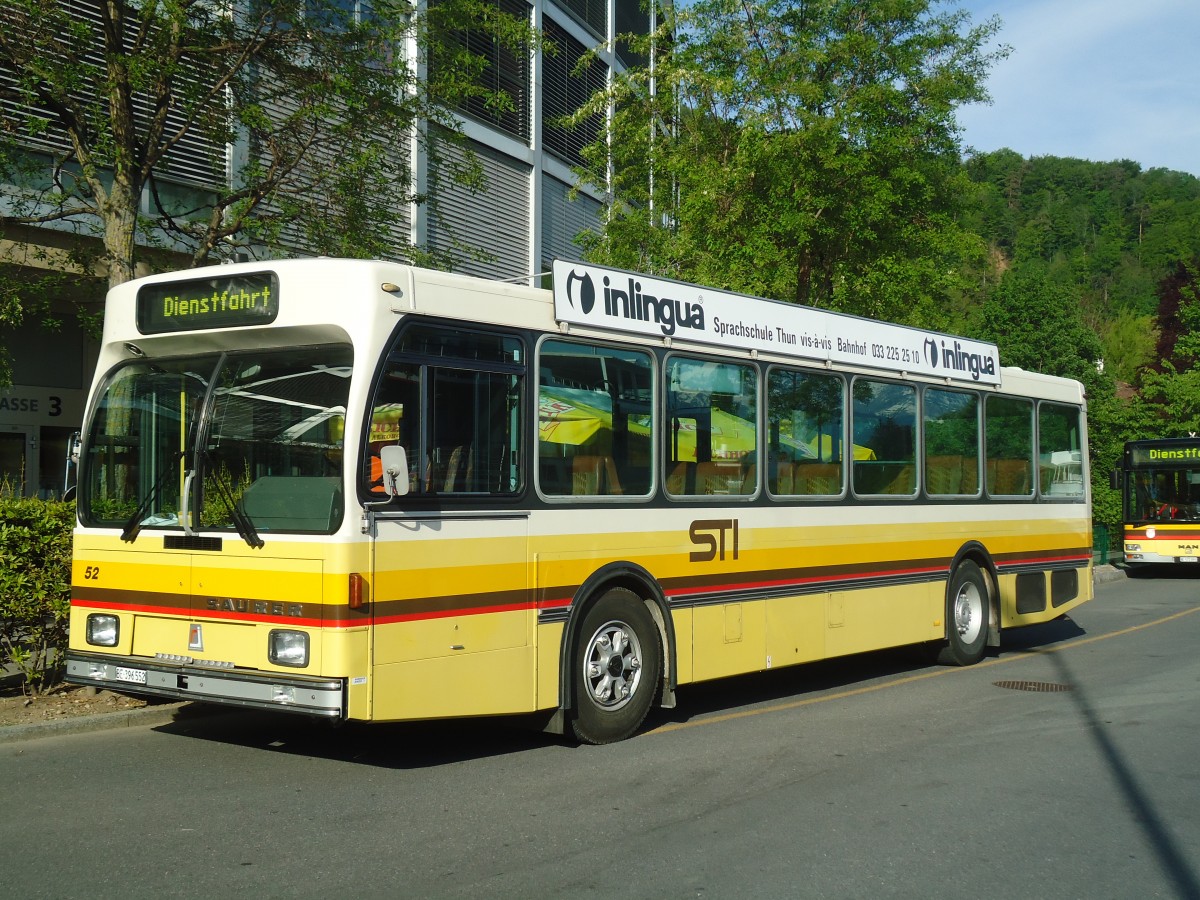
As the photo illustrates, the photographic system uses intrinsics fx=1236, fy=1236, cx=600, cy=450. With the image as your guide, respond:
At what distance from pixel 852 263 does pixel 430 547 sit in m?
13.0

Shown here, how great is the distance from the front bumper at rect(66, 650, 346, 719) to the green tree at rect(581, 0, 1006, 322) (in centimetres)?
1186

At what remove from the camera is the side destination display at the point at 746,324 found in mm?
8320

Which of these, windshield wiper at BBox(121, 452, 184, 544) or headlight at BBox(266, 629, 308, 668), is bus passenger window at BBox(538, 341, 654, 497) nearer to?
headlight at BBox(266, 629, 308, 668)

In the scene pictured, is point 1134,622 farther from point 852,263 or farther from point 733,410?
point 733,410

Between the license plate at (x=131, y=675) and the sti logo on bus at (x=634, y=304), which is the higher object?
the sti logo on bus at (x=634, y=304)

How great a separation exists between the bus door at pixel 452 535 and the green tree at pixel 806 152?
34.7 ft

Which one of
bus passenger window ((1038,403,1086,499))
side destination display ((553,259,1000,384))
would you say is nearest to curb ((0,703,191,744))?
side destination display ((553,259,1000,384))

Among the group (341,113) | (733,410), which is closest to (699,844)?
(733,410)

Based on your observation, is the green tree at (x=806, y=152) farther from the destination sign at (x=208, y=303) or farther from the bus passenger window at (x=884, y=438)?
the destination sign at (x=208, y=303)

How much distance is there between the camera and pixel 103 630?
7.64 metres

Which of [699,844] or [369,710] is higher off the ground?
[369,710]

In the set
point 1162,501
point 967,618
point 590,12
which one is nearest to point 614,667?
point 967,618


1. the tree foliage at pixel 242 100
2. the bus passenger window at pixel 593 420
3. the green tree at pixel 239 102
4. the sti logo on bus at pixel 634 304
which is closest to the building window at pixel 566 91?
the tree foliage at pixel 242 100

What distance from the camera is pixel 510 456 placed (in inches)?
303
